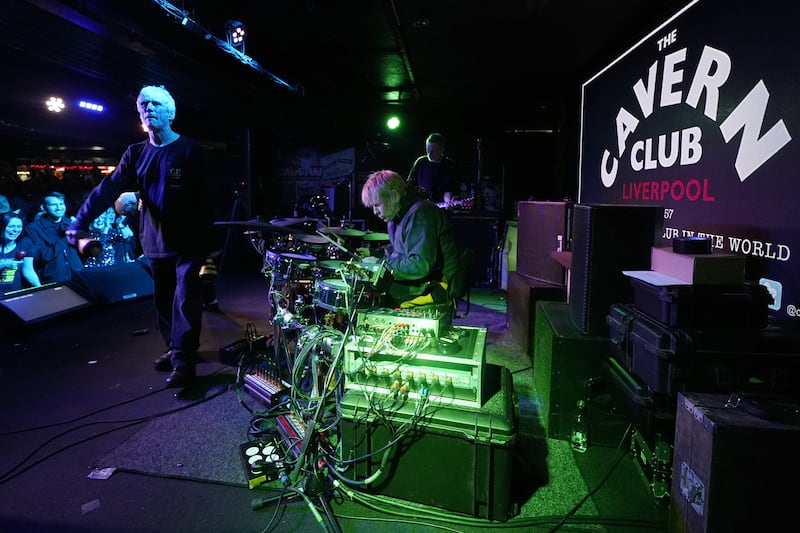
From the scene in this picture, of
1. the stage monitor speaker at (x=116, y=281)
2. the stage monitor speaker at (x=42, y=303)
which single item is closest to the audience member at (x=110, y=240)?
the stage monitor speaker at (x=116, y=281)

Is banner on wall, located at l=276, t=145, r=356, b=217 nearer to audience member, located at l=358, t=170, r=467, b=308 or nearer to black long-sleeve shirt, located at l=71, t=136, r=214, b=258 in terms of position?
black long-sleeve shirt, located at l=71, t=136, r=214, b=258

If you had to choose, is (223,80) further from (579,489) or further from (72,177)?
(579,489)

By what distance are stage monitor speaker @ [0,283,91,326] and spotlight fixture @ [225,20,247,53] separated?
11.8ft

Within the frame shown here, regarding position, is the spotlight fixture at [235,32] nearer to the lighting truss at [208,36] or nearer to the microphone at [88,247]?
the lighting truss at [208,36]

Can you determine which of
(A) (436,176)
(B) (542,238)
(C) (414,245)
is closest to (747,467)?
(C) (414,245)

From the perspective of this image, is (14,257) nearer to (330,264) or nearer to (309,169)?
(330,264)

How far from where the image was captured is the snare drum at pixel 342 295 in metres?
2.20

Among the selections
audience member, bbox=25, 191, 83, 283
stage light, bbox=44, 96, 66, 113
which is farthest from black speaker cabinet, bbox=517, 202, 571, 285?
stage light, bbox=44, 96, 66, 113

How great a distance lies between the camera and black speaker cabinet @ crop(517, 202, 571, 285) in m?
3.68

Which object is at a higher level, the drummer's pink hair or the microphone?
the drummer's pink hair

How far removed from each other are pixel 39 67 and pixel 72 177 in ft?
6.27

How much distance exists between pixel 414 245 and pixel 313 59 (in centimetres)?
643

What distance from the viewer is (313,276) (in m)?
2.73

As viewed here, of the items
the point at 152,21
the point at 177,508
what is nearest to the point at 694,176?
the point at 177,508
